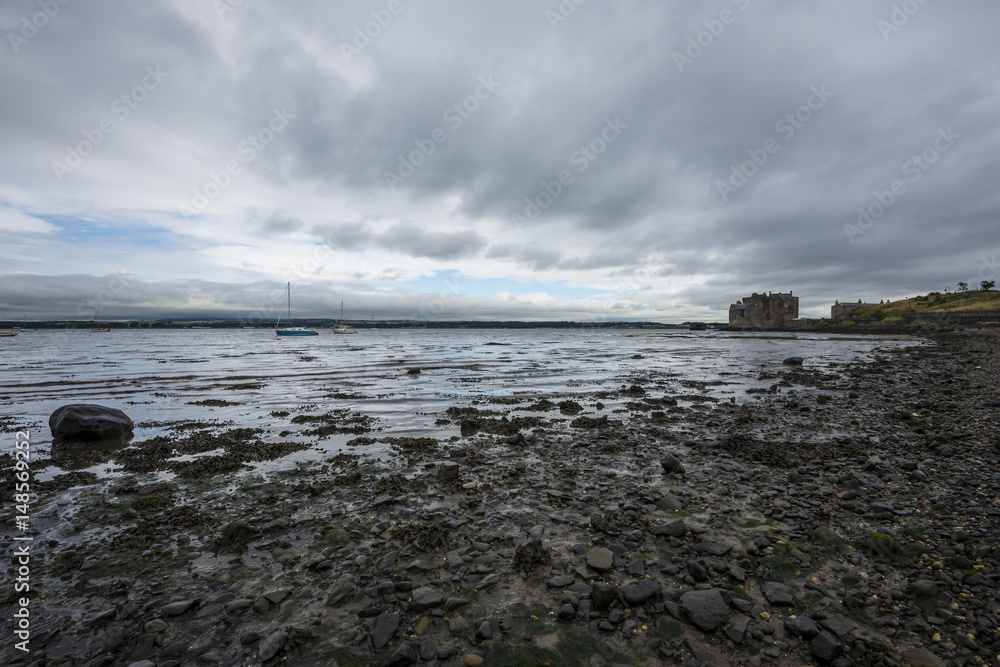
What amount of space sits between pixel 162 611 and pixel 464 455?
6590 millimetres

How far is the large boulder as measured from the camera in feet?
39.3

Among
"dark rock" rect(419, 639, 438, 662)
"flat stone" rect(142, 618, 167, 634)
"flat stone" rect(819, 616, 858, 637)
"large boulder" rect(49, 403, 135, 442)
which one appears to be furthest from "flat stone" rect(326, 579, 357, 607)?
"large boulder" rect(49, 403, 135, 442)

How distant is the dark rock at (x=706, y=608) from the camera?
165 inches

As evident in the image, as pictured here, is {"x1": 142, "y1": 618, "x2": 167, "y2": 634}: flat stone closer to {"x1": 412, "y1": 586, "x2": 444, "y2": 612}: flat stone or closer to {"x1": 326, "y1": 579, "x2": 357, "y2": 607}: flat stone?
{"x1": 326, "y1": 579, "x2": 357, "y2": 607}: flat stone

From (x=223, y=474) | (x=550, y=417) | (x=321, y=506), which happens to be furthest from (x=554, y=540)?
(x=550, y=417)

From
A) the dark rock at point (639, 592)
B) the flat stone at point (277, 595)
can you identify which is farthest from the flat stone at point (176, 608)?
the dark rock at point (639, 592)

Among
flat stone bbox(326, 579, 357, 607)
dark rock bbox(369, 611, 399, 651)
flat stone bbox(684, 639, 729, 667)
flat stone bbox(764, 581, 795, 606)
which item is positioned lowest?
flat stone bbox(326, 579, 357, 607)

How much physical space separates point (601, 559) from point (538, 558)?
855mm

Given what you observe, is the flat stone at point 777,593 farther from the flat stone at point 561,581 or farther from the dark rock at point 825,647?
the flat stone at point 561,581

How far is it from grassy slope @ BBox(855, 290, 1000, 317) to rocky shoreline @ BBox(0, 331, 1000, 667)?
513ft

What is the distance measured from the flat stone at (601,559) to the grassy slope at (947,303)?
161 meters

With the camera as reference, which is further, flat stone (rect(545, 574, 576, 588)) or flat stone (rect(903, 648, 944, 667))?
flat stone (rect(545, 574, 576, 588))

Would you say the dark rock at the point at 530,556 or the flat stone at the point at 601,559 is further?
the dark rock at the point at 530,556

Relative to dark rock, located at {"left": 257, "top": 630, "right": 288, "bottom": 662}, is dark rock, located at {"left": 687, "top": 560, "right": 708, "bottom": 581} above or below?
above
